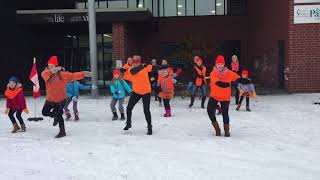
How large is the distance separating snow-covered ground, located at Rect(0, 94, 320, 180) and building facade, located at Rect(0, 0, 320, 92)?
6.14 m

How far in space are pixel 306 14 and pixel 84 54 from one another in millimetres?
13502

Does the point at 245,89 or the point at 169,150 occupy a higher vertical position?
the point at 245,89

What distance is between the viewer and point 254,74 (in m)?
24.7

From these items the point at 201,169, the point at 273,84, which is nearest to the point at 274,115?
the point at 201,169

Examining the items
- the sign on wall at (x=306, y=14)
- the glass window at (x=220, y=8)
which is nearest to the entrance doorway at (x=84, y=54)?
the glass window at (x=220, y=8)

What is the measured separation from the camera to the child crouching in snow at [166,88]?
38.8 ft

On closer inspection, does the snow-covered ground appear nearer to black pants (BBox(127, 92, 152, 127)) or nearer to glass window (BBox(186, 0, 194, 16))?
black pants (BBox(127, 92, 152, 127))

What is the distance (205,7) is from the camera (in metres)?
26.7

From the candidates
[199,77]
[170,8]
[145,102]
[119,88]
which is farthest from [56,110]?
[170,8]

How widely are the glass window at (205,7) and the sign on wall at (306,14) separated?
32.8 feet

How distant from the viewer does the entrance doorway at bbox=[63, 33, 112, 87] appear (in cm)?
2455

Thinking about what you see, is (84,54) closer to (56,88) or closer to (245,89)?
(245,89)

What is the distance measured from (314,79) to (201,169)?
12309 mm

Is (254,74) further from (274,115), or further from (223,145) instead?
(223,145)
